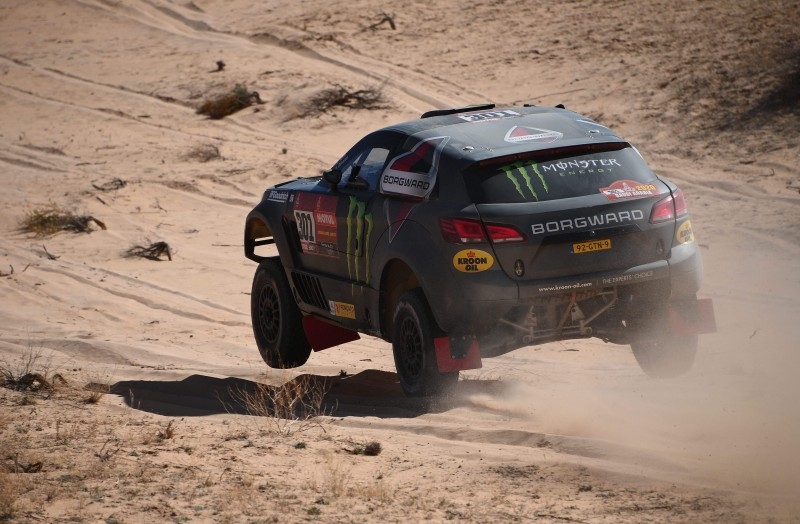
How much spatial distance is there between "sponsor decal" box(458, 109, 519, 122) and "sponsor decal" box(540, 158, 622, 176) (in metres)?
0.81

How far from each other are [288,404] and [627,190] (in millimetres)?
2670

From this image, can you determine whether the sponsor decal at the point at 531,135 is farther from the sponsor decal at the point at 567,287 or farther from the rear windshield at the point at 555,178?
the sponsor decal at the point at 567,287

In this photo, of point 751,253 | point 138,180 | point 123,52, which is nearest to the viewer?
point 751,253

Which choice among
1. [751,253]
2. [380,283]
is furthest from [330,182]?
[751,253]

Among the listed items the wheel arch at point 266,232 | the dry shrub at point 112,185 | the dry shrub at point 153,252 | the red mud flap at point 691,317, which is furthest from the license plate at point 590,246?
the dry shrub at point 112,185

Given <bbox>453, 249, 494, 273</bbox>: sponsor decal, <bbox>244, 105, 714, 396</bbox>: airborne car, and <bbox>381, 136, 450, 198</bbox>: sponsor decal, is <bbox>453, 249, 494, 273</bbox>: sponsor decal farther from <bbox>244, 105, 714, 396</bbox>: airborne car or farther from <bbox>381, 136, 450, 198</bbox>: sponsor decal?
<bbox>381, 136, 450, 198</bbox>: sponsor decal

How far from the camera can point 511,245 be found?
804 centimetres

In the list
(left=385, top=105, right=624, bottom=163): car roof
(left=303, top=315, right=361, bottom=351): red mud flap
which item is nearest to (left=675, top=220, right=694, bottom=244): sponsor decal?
(left=385, top=105, right=624, bottom=163): car roof

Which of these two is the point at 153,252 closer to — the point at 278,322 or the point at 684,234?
the point at 278,322

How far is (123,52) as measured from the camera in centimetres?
2608

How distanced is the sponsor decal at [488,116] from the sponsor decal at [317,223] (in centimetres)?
115

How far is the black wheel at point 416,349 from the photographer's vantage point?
27.7ft

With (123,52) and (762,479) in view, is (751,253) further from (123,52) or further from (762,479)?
(123,52)

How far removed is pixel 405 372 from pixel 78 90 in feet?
54.4
